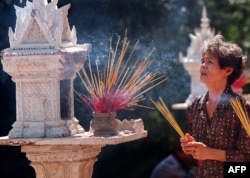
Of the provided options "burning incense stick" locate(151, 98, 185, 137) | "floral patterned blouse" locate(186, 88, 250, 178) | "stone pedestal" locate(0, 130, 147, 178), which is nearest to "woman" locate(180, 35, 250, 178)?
"floral patterned blouse" locate(186, 88, 250, 178)

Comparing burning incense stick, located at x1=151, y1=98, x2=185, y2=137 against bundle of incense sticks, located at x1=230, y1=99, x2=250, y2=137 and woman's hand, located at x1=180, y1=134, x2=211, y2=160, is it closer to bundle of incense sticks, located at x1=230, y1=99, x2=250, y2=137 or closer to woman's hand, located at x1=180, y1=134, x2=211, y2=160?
woman's hand, located at x1=180, y1=134, x2=211, y2=160

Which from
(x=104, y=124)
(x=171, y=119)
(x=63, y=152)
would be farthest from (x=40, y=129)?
(x=171, y=119)

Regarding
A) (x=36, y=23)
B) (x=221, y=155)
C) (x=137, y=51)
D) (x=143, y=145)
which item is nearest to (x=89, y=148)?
(x=36, y=23)

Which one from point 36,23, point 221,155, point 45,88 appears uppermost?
point 36,23

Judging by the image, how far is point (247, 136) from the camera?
5.84m

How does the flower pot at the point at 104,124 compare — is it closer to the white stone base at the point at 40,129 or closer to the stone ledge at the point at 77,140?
the stone ledge at the point at 77,140

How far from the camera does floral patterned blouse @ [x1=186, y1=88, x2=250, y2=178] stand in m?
5.85

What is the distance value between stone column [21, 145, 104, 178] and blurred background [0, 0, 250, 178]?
1.12 m

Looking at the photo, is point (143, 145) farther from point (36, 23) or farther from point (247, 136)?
point (247, 136)

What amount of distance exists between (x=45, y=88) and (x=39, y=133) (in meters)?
0.33

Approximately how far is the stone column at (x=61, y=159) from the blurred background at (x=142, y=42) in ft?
3.68

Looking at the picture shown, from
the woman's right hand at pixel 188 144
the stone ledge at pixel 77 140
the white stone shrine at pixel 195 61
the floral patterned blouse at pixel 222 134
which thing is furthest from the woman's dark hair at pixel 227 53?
the white stone shrine at pixel 195 61

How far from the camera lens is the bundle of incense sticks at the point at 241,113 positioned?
5793 millimetres

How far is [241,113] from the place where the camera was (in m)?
5.80
